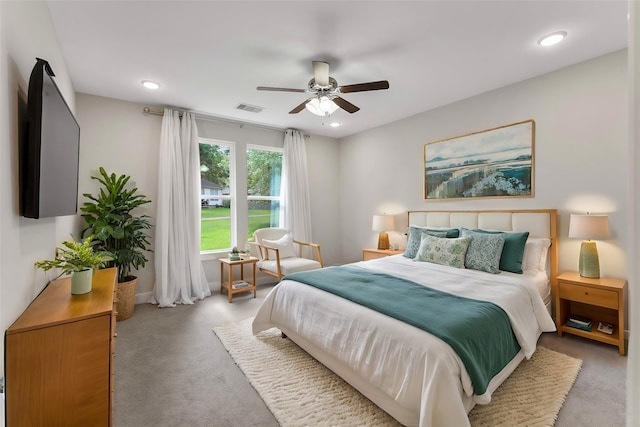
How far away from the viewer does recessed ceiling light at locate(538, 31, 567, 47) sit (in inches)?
93.9

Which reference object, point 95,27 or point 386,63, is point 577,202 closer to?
point 386,63

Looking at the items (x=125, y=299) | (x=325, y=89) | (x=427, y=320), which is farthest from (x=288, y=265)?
(x=427, y=320)

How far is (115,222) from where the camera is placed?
3.35m

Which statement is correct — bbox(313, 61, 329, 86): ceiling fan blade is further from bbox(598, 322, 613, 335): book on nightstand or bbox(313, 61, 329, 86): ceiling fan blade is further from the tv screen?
bbox(598, 322, 613, 335): book on nightstand

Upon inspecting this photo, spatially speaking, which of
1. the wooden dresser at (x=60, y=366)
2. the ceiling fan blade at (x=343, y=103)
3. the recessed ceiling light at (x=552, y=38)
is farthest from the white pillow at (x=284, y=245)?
the recessed ceiling light at (x=552, y=38)

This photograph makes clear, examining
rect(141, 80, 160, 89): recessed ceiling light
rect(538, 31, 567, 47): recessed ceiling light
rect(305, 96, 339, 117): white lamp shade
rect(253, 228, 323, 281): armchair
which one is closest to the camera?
rect(538, 31, 567, 47): recessed ceiling light

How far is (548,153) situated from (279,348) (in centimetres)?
331

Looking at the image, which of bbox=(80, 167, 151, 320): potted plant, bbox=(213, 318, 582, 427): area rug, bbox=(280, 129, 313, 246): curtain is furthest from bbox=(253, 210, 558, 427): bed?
bbox=(280, 129, 313, 246): curtain

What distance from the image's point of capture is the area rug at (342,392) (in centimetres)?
179

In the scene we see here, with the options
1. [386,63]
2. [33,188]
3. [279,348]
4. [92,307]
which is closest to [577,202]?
[386,63]

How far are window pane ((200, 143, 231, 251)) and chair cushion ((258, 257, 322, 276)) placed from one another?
82 cm

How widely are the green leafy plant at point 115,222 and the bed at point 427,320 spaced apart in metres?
1.82

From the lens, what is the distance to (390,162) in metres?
4.74

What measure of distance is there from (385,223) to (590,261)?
7.66ft
